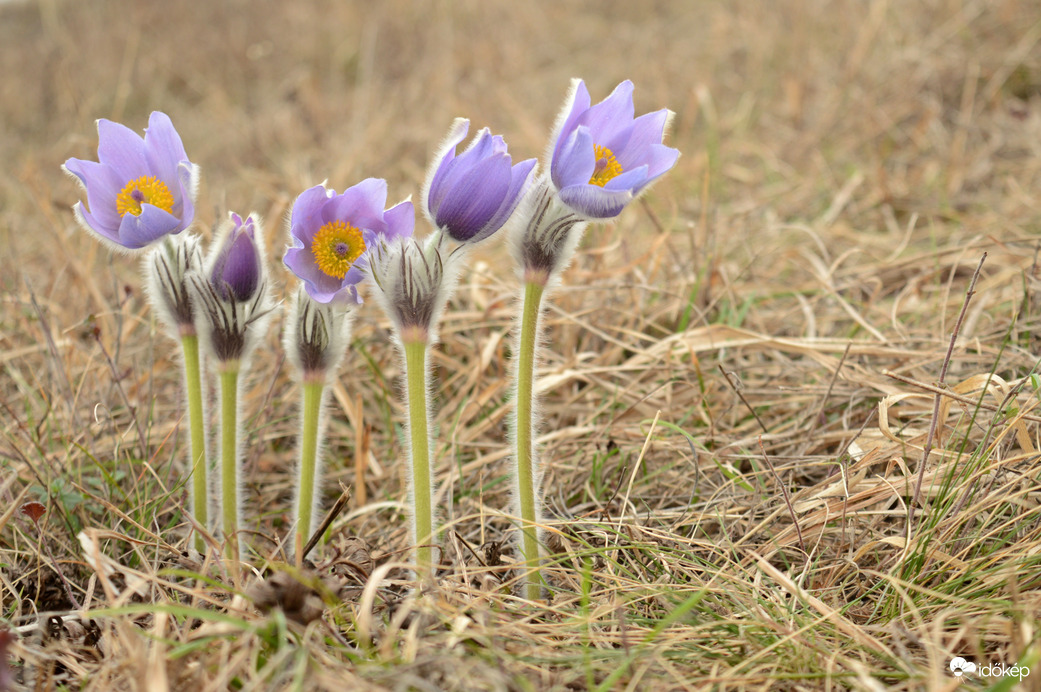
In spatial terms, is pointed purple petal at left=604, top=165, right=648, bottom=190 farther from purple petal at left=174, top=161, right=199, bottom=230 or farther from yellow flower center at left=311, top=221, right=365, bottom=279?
purple petal at left=174, top=161, right=199, bottom=230

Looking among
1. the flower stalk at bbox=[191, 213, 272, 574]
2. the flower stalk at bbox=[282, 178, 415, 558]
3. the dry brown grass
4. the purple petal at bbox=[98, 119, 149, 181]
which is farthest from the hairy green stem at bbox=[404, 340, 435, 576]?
the purple petal at bbox=[98, 119, 149, 181]

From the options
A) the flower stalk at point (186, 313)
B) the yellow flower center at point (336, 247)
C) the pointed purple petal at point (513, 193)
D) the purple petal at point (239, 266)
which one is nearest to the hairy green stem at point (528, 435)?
the pointed purple petal at point (513, 193)

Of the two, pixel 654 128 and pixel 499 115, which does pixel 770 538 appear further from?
pixel 499 115

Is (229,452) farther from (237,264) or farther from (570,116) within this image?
(570,116)

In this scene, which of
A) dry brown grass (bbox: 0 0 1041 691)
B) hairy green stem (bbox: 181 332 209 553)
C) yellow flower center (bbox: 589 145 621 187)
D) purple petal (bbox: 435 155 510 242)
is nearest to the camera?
dry brown grass (bbox: 0 0 1041 691)

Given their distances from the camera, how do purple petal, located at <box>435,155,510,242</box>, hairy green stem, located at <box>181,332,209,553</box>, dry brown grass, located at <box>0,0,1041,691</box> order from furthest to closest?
hairy green stem, located at <box>181,332,209,553</box>
purple petal, located at <box>435,155,510,242</box>
dry brown grass, located at <box>0,0,1041,691</box>

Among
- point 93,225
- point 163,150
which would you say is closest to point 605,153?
point 163,150
